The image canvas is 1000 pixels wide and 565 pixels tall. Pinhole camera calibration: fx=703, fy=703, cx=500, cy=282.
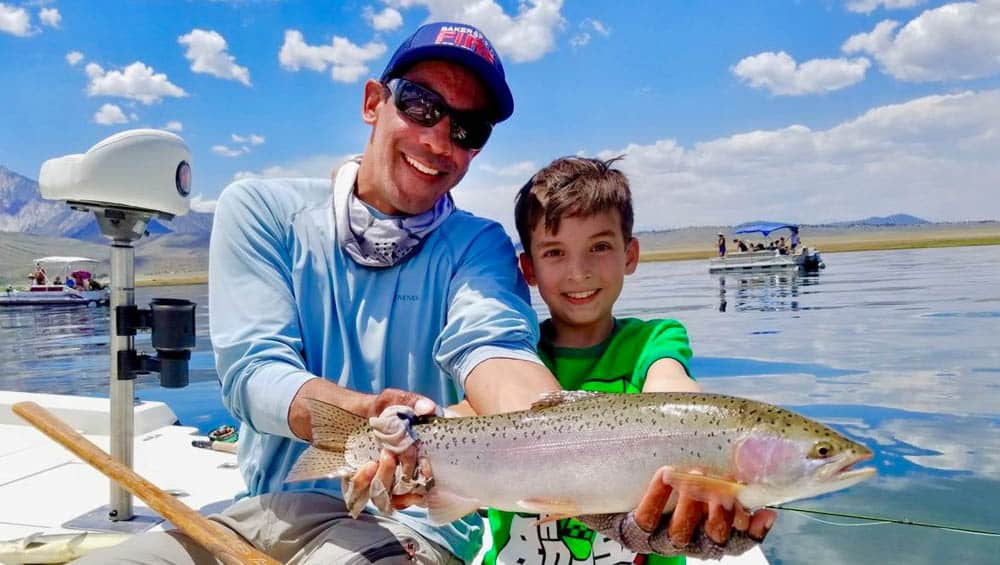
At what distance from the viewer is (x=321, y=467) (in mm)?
2531

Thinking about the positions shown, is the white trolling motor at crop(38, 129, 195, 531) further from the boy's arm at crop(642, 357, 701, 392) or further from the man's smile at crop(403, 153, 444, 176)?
the boy's arm at crop(642, 357, 701, 392)

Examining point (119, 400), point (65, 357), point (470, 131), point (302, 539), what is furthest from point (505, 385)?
point (65, 357)

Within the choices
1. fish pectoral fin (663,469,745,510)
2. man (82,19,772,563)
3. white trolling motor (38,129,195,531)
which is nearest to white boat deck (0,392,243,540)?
white trolling motor (38,129,195,531)

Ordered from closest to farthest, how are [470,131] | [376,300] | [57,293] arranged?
1. [376,300]
2. [470,131]
3. [57,293]

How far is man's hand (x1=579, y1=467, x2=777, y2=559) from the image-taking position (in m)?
2.27

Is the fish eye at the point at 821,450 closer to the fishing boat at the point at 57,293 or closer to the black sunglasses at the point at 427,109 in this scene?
the black sunglasses at the point at 427,109

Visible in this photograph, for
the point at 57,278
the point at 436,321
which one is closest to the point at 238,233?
the point at 436,321

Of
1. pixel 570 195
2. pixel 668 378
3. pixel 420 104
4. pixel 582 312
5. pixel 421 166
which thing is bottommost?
pixel 668 378

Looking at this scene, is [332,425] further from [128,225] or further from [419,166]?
[128,225]

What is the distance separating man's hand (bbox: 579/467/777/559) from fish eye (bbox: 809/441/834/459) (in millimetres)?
236

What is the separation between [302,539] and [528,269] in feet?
5.64

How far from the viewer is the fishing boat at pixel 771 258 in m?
61.3

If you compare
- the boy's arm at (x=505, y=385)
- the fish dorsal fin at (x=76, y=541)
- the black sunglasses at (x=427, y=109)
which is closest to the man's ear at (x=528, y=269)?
the black sunglasses at (x=427, y=109)

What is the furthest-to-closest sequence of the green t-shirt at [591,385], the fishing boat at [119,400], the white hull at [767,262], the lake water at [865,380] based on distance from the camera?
the white hull at [767,262]
the lake water at [865,380]
the fishing boat at [119,400]
the green t-shirt at [591,385]
